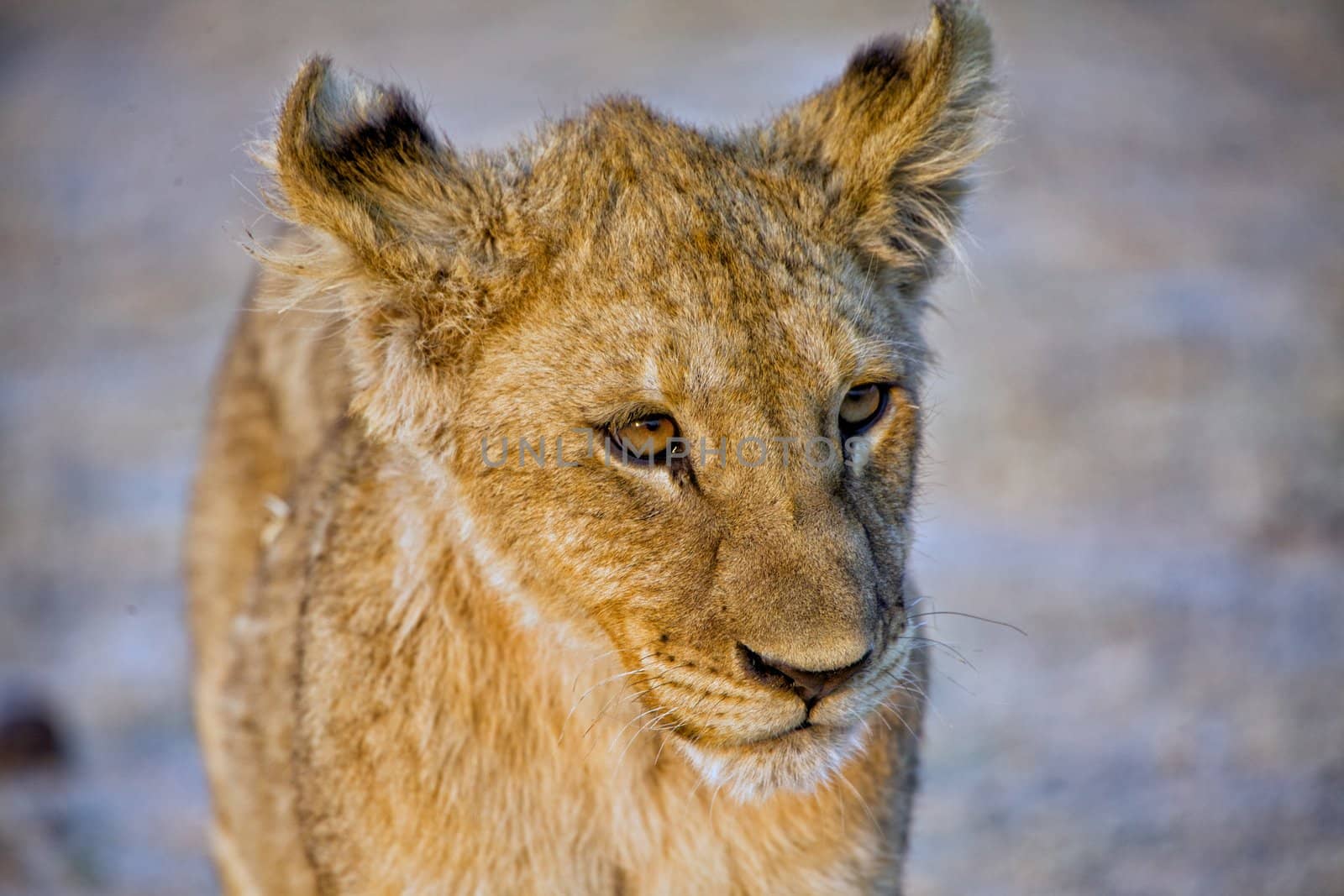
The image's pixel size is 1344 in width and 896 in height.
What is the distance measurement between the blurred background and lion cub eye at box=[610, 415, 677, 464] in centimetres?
88

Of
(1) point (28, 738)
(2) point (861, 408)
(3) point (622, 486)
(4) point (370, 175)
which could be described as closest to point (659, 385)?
(3) point (622, 486)

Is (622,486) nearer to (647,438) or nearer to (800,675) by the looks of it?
(647,438)

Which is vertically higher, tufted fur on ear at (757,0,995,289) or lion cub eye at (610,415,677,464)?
tufted fur on ear at (757,0,995,289)

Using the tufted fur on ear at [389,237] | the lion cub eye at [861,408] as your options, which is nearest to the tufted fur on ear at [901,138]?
the lion cub eye at [861,408]

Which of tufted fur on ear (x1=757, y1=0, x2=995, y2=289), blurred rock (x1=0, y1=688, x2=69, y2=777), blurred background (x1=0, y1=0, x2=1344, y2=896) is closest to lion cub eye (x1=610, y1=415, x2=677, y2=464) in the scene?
tufted fur on ear (x1=757, y1=0, x2=995, y2=289)

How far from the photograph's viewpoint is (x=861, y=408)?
318cm

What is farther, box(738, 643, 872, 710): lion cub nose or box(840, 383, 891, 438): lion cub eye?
box(840, 383, 891, 438): lion cub eye

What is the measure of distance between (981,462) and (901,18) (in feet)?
21.7

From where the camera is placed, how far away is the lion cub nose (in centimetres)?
276

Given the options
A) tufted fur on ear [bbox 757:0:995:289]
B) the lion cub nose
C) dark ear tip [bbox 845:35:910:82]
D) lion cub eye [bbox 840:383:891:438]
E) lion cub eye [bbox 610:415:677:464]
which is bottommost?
the lion cub nose

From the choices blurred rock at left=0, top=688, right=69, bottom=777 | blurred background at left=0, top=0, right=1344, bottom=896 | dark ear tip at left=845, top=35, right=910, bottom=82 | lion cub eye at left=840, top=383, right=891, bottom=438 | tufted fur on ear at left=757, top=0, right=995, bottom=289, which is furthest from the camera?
blurred rock at left=0, top=688, right=69, bottom=777

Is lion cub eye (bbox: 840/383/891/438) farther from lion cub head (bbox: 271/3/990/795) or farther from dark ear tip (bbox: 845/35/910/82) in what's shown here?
dark ear tip (bbox: 845/35/910/82)

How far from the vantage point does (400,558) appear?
134 inches

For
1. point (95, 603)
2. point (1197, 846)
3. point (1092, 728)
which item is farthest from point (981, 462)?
point (95, 603)
